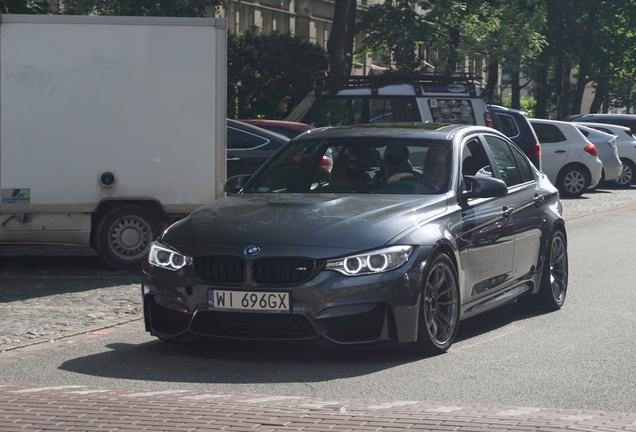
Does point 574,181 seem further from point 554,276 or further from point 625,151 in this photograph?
point 554,276

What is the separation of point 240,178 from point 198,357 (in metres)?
1.81

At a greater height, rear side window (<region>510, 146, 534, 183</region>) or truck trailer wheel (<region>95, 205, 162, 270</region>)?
rear side window (<region>510, 146, 534, 183</region>)

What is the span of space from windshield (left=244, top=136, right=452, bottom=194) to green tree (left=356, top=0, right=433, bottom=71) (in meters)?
29.9

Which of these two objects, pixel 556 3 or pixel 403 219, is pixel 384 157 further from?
pixel 556 3

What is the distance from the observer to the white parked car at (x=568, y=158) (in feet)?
82.6

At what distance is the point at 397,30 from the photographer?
38844 mm

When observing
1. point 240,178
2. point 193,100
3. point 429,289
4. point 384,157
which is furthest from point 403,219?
point 193,100

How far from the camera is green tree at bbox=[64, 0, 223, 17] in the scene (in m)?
22.8

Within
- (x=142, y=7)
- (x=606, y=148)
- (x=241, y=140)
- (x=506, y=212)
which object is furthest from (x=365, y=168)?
(x=606, y=148)

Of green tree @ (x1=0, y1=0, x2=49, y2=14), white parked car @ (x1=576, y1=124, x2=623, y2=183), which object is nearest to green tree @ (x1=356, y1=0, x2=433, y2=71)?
white parked car @ (x1=576, y1=124, x2=623, y2=183)

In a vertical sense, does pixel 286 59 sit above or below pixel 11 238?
above

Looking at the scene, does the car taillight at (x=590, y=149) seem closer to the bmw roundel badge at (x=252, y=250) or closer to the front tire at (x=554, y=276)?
the front tire at (x=554, y=276)

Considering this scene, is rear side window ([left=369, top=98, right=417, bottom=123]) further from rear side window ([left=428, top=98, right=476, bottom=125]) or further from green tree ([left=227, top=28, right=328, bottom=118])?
green tree ([left=227, top=28, right=328, bottom=118])

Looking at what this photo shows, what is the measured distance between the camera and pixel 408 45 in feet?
127
